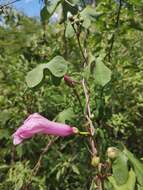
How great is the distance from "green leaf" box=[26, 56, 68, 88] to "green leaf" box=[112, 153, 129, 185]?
1.00 ft

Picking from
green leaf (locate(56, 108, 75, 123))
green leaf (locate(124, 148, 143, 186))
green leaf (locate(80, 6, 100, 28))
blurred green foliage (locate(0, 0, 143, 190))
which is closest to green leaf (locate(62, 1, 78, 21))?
green leaf (locate(80, 6, 100, 28))

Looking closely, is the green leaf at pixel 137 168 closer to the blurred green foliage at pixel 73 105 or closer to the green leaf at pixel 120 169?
the green leaf at pixel 120 169

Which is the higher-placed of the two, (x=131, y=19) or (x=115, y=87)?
(x=131, y=19)

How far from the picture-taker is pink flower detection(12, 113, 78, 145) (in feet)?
4.83

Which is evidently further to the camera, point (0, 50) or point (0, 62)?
point (0, 50)

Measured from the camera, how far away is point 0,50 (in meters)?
4.43

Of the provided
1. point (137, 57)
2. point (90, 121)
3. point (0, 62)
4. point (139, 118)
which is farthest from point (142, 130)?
point (90, 121)

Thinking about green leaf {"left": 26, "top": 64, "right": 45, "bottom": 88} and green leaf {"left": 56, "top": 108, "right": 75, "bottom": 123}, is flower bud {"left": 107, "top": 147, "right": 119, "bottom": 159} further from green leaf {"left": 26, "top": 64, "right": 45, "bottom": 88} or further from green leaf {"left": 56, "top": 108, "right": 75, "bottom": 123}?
green leaf {"left": 56, "top": 108, "right": 75, "bottom": 123}

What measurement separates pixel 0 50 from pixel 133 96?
1.63 m

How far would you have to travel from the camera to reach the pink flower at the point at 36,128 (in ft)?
4.83

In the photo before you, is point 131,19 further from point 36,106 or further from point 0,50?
point 0,50

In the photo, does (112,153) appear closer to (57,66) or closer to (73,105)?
(57,66)

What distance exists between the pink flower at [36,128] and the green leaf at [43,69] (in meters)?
0.12

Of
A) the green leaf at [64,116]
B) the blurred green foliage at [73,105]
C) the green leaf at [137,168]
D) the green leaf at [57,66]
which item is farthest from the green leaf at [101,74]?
the blurred green foliage at [73,105]
